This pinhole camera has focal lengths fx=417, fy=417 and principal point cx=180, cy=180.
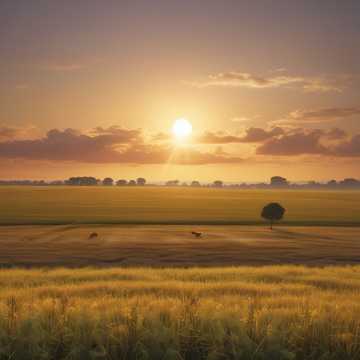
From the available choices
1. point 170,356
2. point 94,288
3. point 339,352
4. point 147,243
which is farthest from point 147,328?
point 147,243

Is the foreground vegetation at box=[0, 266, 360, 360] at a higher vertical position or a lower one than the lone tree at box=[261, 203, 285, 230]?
higher

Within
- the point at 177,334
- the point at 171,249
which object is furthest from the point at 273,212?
the point at 177,334

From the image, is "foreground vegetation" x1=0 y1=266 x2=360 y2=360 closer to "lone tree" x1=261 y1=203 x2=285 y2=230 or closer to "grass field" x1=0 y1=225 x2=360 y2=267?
"grass field" x1=0 y1=225 x2=360 y2=267

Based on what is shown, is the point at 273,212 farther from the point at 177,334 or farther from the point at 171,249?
the point at 177,334

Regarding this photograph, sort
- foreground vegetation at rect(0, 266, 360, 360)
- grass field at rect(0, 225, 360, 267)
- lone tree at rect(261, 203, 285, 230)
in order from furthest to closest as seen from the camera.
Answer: lone tree at rect(261, 203, 285, 230), grass field at rect(0, 225, 360, 267), foreground vegetation at rect(0, 266, 360, 360)

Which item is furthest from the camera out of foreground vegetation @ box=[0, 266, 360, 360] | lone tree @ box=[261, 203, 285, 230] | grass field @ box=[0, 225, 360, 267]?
lone tree @ box=[261, 203, 285, 230]

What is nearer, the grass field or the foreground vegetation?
the foreground vegetation

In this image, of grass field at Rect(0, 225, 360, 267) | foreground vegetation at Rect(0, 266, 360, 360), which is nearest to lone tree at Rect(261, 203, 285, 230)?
grass field at Rect(0, 225, 360, 267)

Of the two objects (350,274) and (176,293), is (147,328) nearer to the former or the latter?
(176,293)

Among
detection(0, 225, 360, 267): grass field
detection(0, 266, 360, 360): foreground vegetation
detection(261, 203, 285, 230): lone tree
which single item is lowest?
detection(0, 225, 360, 267): grass field

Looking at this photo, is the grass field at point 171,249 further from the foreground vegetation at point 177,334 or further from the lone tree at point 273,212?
the foreground vegetation at point 177,334

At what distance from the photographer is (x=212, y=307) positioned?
317 inches

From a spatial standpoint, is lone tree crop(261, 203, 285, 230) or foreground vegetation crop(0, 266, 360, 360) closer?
foreground vegetation crop(0, 266, 360, 360)

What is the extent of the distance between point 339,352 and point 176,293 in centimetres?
600
